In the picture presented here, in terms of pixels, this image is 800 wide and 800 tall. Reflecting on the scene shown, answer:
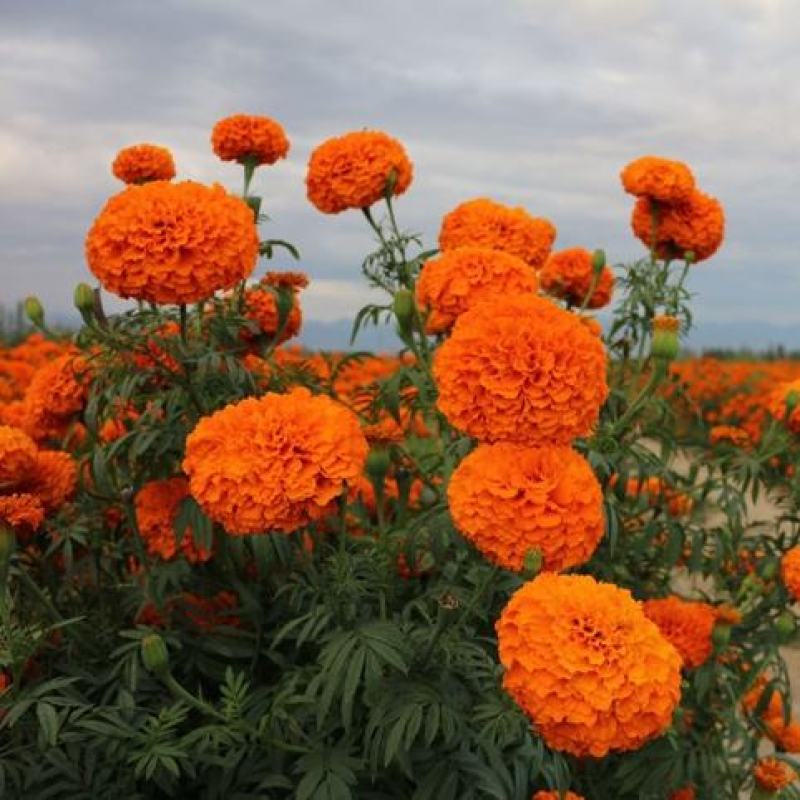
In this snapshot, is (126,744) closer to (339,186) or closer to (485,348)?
(485,348)

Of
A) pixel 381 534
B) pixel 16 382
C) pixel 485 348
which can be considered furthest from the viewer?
pixel 16 382

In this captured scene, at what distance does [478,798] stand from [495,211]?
1.62 metres

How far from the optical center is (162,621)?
2580 millimetres

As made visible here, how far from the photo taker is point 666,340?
232cm

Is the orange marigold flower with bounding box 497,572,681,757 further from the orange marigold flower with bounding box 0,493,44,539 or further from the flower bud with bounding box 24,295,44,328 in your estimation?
the flower bud with bounding box 24,295,44,328

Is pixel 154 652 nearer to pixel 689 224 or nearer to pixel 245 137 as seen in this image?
pixel 245 137

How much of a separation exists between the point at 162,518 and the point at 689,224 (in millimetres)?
1942

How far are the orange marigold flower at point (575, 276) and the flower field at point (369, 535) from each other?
15 mm

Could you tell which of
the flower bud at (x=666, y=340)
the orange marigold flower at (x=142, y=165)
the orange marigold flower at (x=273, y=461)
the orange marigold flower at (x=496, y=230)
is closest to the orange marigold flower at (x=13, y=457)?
the orange marigold flower at (x=273, y=461)

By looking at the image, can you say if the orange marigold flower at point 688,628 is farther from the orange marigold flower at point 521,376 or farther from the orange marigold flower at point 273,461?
the orange marigold flower at point 273,461

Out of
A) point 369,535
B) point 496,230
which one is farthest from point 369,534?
point 496,230

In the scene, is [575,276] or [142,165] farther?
[575,276]

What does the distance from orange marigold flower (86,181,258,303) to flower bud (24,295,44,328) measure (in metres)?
0.56

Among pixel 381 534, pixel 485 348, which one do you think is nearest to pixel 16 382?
pixel 381 534
